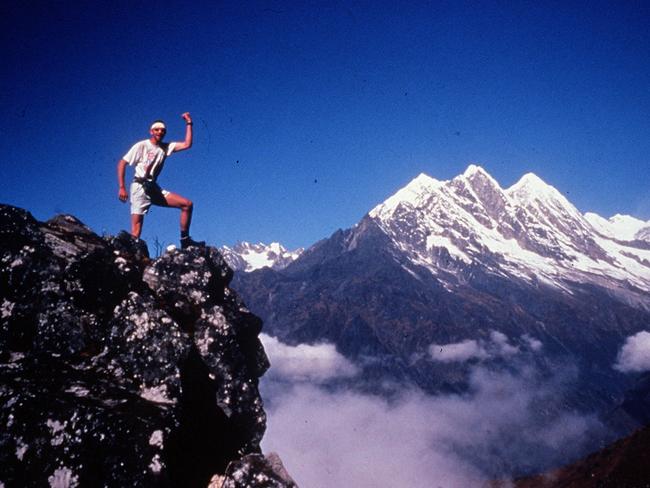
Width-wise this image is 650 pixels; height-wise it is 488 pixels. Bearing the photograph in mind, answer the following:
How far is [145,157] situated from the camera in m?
13.2

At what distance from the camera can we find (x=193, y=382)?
10133 mm

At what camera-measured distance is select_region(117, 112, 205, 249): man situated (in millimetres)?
13000

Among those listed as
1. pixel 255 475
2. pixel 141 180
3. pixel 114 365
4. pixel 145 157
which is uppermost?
pixel 145 157

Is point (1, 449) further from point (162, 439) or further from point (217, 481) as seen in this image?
point (217, 481)

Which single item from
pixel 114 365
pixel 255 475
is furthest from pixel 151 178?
pixel 255 475

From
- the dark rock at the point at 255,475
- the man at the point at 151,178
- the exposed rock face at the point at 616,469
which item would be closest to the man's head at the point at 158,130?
the man at the point at 151,178

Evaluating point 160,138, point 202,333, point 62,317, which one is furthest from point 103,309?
point 160,138

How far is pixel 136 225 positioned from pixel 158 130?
3011 millimetres

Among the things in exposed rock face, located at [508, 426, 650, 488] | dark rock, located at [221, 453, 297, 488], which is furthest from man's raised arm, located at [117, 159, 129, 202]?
exposed rock face, located at [508, 426, 650, 488]

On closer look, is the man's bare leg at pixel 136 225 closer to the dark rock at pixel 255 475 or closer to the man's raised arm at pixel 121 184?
the man's raised arm at pixel 121 184

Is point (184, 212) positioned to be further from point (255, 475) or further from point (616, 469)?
point (616, 469)

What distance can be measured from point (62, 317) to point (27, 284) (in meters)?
0.98

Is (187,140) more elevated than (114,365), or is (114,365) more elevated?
(187,140)

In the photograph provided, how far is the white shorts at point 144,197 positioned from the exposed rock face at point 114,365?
1.07 metres
